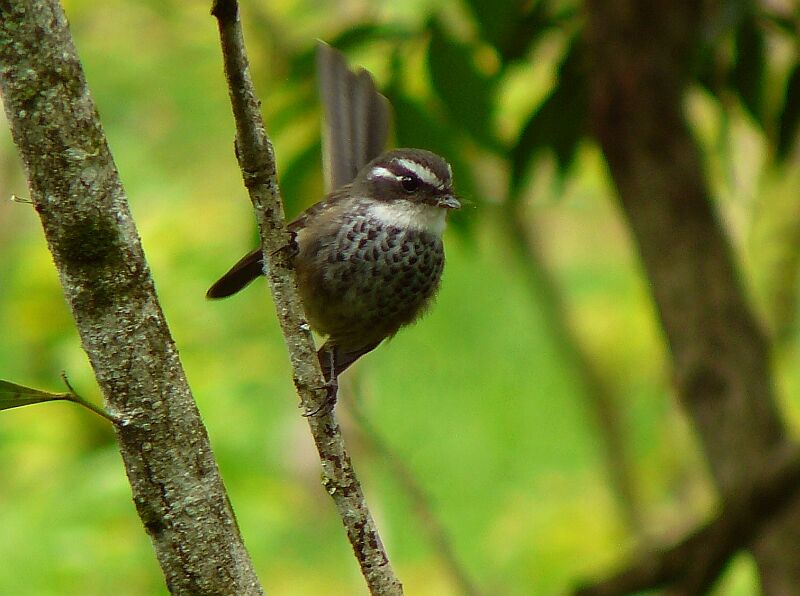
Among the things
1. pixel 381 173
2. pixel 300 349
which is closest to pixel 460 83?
pixel 381 173

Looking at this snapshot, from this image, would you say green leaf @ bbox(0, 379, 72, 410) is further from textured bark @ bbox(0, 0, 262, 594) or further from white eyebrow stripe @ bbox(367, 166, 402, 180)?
white eyebrow stripe @ bbox(367, 166, 402, 180)

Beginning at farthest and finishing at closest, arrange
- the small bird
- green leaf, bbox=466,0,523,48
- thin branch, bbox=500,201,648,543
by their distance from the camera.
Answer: thin branch, bbox=500,201,648,543 < the small bird < green leaf, bbox=466,0,523,48

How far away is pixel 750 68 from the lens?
11.6 feet

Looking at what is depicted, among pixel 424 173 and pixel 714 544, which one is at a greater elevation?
pixel 424 173

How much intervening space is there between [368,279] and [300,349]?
1.43 metres

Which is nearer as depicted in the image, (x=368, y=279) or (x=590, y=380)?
(x=368, y=279)

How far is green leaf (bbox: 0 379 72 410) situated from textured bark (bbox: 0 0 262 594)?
99mm

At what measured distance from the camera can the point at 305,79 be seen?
12.0 feet

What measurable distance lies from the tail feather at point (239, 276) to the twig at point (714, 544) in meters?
1.69

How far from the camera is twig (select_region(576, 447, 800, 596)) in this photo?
370 centimetres

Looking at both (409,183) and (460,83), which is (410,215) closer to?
(409,183)

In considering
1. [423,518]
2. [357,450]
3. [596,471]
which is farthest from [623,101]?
[596,471]

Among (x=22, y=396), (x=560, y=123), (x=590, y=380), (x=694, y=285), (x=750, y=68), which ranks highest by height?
(x=22, y=396)

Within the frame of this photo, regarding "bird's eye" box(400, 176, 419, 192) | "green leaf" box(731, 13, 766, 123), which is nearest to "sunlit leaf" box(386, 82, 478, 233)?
"bird's eye" box(400, 176, 419, 192)
